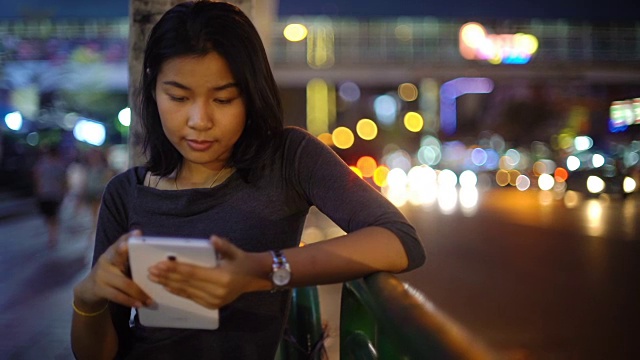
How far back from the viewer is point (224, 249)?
1583 mm

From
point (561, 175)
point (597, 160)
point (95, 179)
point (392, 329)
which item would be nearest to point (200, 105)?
point (392, 329)

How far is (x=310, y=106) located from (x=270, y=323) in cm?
7431

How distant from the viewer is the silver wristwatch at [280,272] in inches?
67.4

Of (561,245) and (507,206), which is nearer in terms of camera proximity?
(561,245)

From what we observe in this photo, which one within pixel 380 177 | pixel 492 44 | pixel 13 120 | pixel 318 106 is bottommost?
pixel 380 177

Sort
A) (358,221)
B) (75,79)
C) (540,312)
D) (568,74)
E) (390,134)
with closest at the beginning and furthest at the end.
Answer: (358,221) < (540,312) < (75,79) < (568,74) < (390,134)

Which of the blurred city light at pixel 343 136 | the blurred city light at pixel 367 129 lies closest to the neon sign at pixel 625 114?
the blurred city light at pixel 343 136

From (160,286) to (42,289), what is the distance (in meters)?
9.49

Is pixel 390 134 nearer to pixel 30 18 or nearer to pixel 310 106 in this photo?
pixel 310 106

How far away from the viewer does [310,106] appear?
7612cm

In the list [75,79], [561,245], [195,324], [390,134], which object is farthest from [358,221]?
[390,134]

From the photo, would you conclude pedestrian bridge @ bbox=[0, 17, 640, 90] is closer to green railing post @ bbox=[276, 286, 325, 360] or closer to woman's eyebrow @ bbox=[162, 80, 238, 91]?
green railing post @ bbox=[276, 286, 325, 360]

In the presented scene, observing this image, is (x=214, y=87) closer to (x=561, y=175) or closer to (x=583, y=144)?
(x=561, y=175)

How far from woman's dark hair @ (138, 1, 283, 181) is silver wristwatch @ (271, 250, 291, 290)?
38cm
